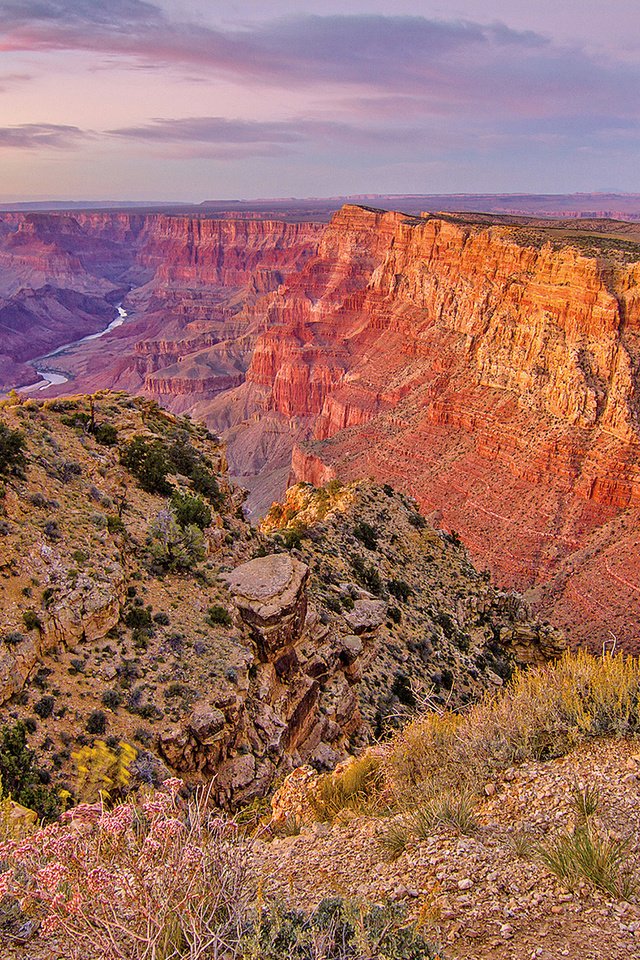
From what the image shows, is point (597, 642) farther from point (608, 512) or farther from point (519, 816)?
point (519, 816)

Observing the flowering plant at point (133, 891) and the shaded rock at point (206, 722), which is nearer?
the flowering plant at point (133, 891)

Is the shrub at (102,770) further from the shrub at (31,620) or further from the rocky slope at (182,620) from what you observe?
the shrub at (31,620)

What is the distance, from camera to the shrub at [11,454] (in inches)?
537

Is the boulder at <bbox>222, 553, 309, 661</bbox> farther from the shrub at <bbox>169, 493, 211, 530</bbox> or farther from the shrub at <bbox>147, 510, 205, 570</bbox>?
the shrub at <bbox>169, 493, 211, 530</bbox>

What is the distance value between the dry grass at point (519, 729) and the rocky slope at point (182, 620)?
187 cm

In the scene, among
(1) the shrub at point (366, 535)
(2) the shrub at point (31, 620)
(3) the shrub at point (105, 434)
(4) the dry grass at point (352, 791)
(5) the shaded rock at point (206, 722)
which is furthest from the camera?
(1) the shrub at point (366, 535)

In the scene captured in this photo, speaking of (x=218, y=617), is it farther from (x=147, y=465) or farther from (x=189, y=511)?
(x=147, y=465)

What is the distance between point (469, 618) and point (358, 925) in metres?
22.5

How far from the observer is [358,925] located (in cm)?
459

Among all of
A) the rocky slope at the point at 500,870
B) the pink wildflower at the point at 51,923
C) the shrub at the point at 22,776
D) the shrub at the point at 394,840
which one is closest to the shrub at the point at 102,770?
the shrub at the point at 22,776

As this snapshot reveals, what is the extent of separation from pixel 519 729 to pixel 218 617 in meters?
7.25

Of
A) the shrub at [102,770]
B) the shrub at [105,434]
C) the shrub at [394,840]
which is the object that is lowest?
the shrub at [102,770]

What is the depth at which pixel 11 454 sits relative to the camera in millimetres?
13953

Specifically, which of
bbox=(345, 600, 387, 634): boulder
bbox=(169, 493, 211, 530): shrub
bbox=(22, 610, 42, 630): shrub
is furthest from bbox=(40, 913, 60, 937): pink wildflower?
bbox=(345, 600, 387, 634): boulder
